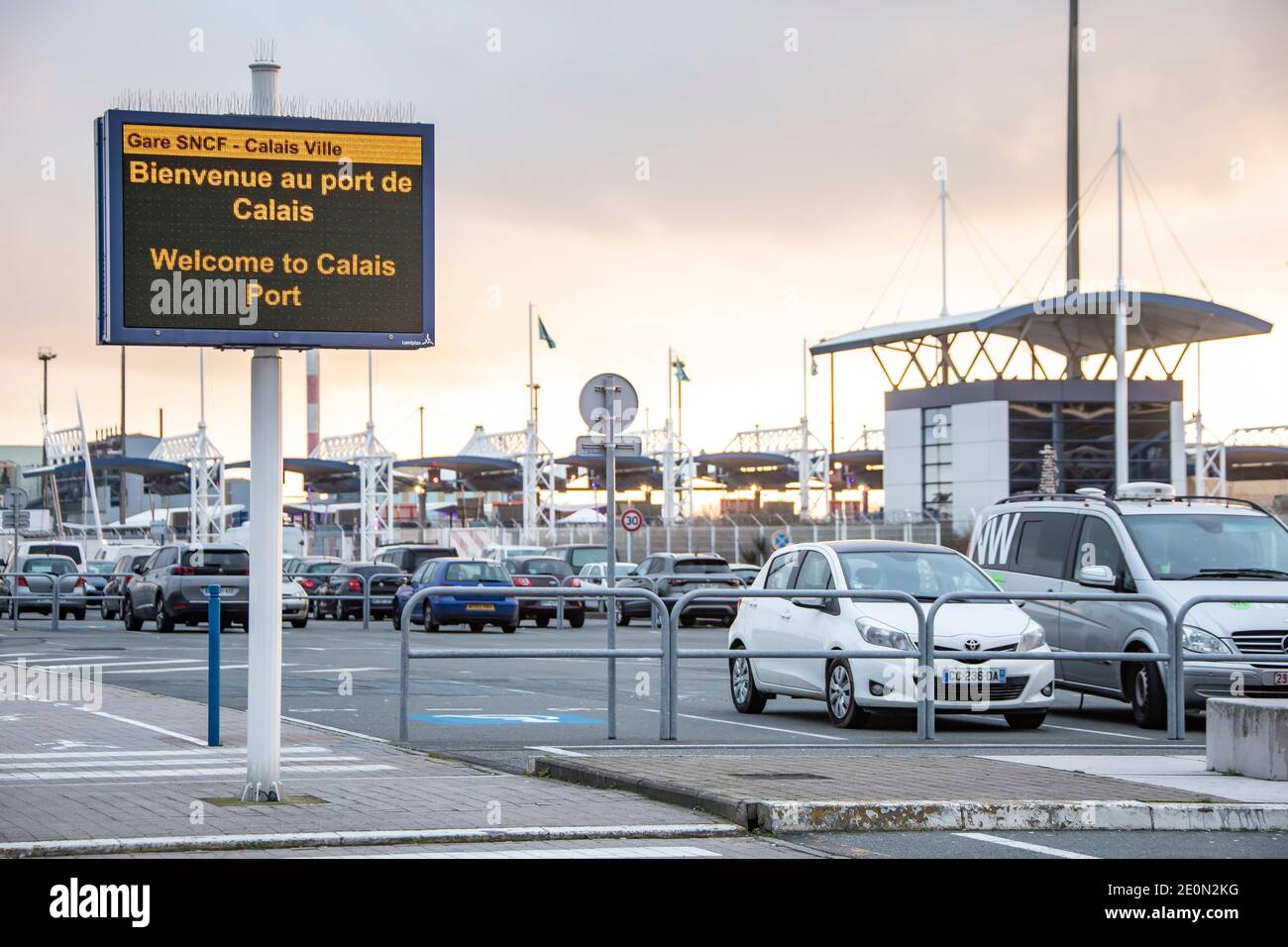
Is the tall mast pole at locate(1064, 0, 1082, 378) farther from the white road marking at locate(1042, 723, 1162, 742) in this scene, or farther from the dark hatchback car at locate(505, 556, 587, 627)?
the white road marking at locate(1042, 723, 1162, 742)

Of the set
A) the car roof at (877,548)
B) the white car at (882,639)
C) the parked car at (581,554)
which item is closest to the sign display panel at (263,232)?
the white car at (882,639)

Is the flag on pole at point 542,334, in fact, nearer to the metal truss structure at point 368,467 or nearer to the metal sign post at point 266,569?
the metal truss structure at point 368,467

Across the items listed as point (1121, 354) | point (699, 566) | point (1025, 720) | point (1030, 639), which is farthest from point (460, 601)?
point (1121, 354)

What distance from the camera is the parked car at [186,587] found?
32.1 meters

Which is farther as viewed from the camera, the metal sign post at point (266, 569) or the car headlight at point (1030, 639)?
the car headlight at point (1030, 639)

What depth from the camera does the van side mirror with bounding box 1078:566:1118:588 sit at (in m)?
15.2

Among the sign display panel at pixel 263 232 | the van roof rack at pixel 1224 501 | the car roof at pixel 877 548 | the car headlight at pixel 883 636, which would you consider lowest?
the car headlight at pixel 883 636

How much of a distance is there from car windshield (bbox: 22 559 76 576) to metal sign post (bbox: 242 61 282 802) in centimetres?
3245

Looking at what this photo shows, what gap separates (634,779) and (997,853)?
2484 mm

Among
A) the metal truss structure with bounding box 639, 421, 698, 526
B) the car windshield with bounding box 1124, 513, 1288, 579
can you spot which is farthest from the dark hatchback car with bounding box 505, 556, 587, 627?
the metal truss structure with bounding box 639, 421, 698, 526

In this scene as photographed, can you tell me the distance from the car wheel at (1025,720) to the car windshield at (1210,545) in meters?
1.81

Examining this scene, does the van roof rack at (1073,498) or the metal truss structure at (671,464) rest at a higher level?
the metal truss structure at (671,464)
